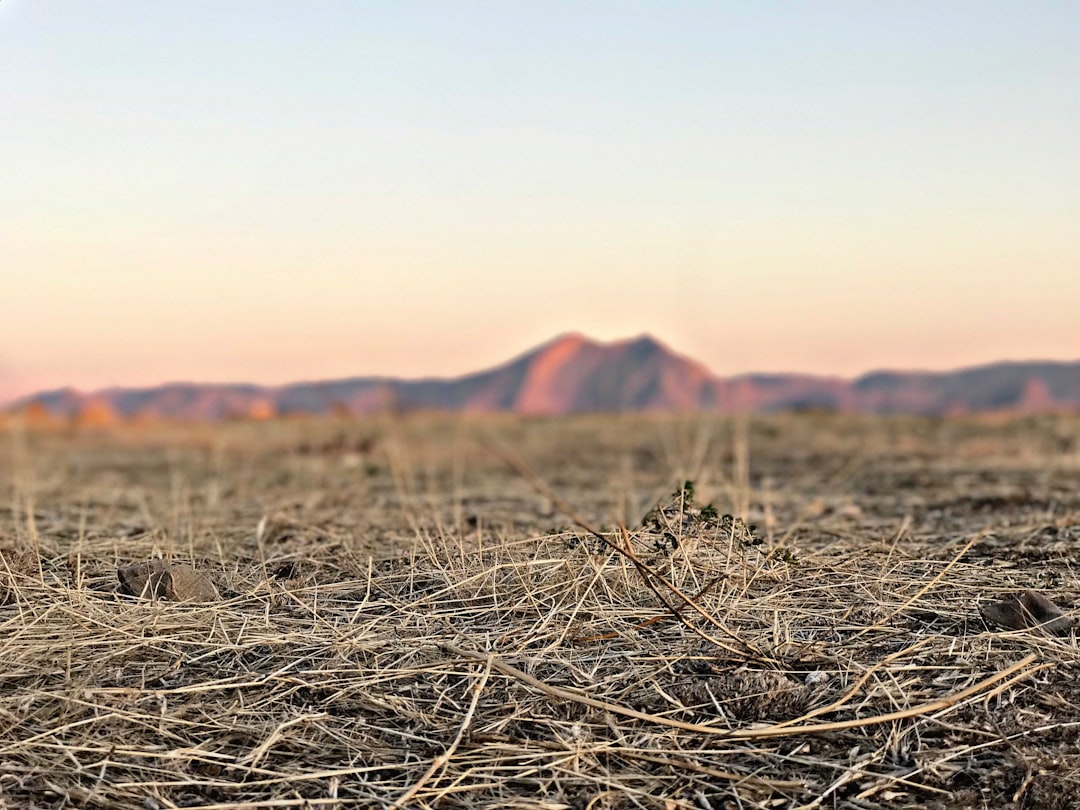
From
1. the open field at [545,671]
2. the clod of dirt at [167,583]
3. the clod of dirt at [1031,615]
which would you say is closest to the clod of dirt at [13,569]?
the open field at [545,671]

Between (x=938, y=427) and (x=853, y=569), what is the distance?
15061mm

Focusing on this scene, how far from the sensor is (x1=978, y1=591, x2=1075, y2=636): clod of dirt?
3.18 meters

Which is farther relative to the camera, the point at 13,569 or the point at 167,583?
the point at 13,569

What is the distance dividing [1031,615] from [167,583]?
277 centimetres

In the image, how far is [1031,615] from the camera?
3.21 meters

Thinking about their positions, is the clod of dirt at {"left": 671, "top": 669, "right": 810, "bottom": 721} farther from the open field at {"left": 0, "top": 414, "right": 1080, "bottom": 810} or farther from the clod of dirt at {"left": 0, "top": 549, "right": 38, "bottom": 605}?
the clod of dirt at {"left": 0, "top": 549, "right": 38, "bottom": 605}

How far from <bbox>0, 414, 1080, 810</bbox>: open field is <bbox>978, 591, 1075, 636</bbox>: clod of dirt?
0.04 meters

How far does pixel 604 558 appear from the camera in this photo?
3514 mm

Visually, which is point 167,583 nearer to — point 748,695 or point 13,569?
point 13,569

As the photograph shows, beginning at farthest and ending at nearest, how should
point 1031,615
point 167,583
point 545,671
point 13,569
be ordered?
point 13,569 → point 167,583 → point 1031,615 → point 545,671

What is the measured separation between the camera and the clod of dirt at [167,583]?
3488 millimetres

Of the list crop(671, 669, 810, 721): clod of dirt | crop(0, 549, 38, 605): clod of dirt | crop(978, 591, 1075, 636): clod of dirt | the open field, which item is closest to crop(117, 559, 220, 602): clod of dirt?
the open field

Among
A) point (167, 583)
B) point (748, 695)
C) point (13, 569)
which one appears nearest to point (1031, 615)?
point (748, 695)

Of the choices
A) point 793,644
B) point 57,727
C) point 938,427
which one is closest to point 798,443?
point 938,427
